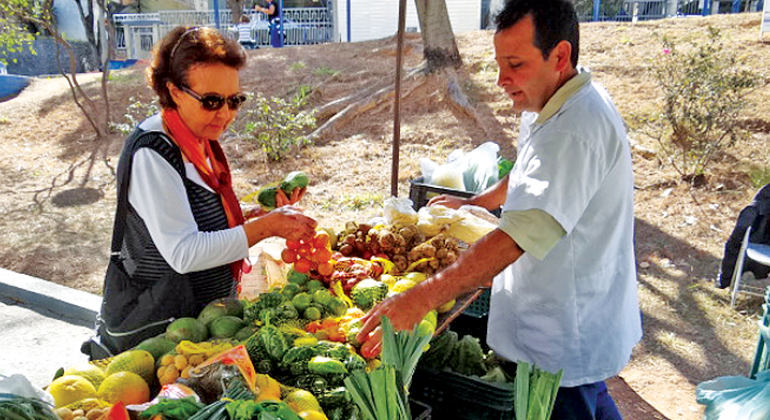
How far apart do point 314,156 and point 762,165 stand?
6.05 m

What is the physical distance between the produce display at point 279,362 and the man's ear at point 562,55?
104cm

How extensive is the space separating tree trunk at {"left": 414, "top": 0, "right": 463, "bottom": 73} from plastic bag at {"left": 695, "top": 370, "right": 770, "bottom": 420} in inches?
324

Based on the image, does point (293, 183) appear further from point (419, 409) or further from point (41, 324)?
point (41, 324)

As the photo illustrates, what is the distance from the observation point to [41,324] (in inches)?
194

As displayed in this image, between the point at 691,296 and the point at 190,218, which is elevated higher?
the point at 190,218

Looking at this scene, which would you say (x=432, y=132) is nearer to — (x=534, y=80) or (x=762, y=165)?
(x=762, y=165)

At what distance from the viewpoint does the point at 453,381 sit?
270 centimetres

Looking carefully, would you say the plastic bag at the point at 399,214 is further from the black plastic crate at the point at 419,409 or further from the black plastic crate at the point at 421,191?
the black plastic crate at the point at 419,409

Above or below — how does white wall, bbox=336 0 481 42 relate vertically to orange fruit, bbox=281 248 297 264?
above

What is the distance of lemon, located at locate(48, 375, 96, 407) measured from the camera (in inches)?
67.6

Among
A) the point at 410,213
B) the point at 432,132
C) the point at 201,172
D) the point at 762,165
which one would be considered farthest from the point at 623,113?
the point at 201,172

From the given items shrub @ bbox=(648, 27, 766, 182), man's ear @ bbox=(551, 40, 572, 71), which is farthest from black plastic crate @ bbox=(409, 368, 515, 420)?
shrub @ bbox=(648, 27, 766, 182)

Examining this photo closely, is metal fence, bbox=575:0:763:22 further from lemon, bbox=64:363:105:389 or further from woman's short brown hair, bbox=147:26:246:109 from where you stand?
lemon, bbox=64:363:105:389

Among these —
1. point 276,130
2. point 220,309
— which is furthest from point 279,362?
point 276,130
